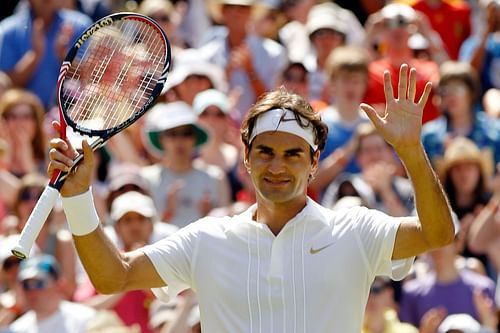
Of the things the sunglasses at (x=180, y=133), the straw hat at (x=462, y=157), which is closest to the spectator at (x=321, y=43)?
the sunglasses at (x=180, y=133)

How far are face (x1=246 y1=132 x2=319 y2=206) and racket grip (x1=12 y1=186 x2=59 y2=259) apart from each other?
0.70 meters

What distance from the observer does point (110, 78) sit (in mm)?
5773

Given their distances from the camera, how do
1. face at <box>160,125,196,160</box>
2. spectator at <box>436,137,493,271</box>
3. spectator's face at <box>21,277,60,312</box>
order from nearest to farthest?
1. spectator's face at <box>21,277,60,312</box>
2. spectator at <box>436,137,493,271</box>
3. face at <box>160,125,196,160</box>

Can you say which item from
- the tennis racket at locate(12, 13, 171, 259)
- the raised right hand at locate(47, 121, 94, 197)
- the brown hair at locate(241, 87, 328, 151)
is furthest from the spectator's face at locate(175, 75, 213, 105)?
the raised right hand at locate(47, 121, 94, 197)

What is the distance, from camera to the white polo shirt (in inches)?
198

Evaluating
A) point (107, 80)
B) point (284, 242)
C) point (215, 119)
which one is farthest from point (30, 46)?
point (284, 242)

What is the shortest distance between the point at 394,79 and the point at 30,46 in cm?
286

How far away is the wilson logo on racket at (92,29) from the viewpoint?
17.6 ft

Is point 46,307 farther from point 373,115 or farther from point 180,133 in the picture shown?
point 373,115

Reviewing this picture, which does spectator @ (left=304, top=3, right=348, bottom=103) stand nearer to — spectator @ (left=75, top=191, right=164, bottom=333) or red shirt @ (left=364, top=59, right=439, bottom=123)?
red shirt @ (left=364, top=59, right=439, bottom=123)

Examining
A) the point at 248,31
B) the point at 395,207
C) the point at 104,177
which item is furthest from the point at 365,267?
the point at 248,31

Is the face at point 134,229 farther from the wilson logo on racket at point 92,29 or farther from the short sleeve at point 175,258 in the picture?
the short sleeve at point 175,258

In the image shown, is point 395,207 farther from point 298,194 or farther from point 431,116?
point 298,194

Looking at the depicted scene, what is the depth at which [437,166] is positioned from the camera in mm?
10008
